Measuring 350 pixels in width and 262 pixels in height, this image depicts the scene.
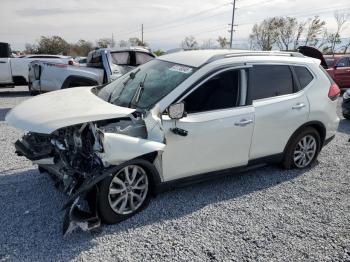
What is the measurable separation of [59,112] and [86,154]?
51 cm

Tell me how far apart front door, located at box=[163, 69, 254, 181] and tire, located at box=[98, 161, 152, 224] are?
0.91 feet

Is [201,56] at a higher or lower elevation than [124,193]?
higher

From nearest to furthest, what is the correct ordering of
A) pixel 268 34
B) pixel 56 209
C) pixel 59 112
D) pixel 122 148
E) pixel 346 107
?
pixel 122 148, pixel 59 112, pixel 56 209, pixel 346 107, pixel 268 34

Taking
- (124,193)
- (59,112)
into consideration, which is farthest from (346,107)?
(59,112)

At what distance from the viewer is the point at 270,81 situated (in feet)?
14.4

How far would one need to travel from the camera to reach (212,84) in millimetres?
3844

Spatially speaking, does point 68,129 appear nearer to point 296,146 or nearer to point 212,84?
point 212,84

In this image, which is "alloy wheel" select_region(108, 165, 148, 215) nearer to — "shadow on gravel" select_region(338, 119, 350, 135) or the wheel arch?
the wheel arch

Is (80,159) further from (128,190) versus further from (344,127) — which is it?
(344,127)

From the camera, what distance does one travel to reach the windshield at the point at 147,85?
12.3 feet

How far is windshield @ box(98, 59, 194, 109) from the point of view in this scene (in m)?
3.75

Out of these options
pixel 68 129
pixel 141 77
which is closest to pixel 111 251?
pixel 68 129

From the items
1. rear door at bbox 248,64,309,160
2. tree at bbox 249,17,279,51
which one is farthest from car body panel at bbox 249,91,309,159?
tree at bbox 249,17,279,51

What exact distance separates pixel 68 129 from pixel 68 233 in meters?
1.09
